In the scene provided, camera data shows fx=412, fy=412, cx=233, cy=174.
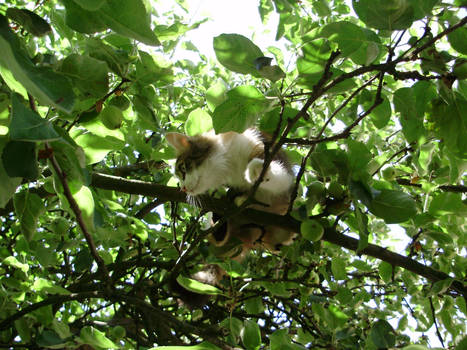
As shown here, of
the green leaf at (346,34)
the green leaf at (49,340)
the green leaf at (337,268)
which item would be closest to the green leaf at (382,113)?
the green leaf at (346,34)

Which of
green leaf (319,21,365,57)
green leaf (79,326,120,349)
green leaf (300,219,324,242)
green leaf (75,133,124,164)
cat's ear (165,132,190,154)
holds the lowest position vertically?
green leaf (79,326,120,349)

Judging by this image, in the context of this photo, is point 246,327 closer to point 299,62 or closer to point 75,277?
Answer: point 299,62

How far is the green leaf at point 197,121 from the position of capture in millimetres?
1728

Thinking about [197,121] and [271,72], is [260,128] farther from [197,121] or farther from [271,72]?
[271,72]

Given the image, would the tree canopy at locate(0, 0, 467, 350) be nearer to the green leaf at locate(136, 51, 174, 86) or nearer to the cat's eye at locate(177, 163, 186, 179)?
the green leaf at locate(136, 51, 174, 86)

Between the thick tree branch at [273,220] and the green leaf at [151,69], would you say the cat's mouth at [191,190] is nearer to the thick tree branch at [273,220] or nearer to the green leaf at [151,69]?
the thick tree branch at [273,220]

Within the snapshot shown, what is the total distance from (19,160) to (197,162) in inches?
69.0

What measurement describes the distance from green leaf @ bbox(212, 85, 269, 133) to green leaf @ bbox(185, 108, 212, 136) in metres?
0.33

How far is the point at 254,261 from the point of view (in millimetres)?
2676

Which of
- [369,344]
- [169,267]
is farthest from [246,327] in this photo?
[169,267]

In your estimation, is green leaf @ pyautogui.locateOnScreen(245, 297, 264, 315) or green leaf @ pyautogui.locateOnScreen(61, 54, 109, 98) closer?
green leaf @ pyautogui.locateOnScreen(61, 54, 109, 98)

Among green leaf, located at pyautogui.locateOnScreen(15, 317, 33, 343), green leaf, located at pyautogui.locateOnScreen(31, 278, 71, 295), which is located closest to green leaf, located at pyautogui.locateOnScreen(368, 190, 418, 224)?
green leaf, located at pyautogui.locateOnScreen(31, 278, 71, 295)

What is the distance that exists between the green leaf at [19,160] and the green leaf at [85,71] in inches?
9.8

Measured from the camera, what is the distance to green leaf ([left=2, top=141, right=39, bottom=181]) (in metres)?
0.96
